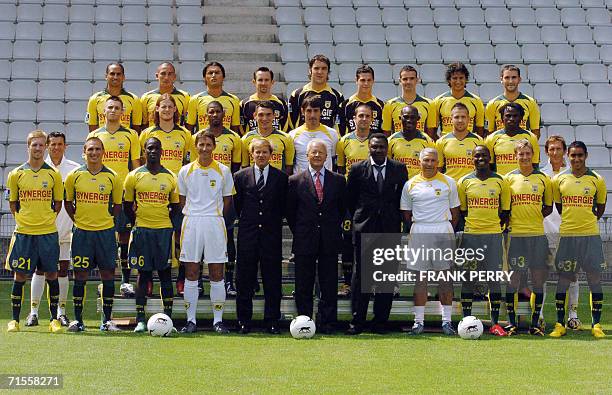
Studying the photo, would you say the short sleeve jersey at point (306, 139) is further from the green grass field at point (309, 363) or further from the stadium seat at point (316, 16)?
the stadium seat at point (316, 16)

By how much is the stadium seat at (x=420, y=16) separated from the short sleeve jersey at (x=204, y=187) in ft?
35.2

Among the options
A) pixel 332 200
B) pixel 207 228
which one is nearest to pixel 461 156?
pixel 332 200

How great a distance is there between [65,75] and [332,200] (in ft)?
30.5

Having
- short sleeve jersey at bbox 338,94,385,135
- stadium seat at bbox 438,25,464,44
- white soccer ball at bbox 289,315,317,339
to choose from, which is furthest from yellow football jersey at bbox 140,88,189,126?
stadium seat at bbox 438,25,464,44

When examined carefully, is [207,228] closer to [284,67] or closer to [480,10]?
[284,67]

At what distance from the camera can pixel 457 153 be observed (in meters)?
9.73

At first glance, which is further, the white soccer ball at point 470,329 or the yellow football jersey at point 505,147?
the yellow football jersey at point 505,147

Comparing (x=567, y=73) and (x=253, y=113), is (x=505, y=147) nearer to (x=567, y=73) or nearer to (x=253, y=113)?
(x=253, y=113)

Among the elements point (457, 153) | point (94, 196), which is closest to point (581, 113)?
point (457, 153)

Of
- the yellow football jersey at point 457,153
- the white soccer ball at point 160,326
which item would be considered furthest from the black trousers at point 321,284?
the yellow football jersey at point 457,153

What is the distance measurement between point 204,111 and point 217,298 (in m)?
2.27

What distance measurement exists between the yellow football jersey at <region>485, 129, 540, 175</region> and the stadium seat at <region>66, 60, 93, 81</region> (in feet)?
29.7

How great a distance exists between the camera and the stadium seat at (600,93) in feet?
56.5

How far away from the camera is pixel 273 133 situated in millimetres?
9727
